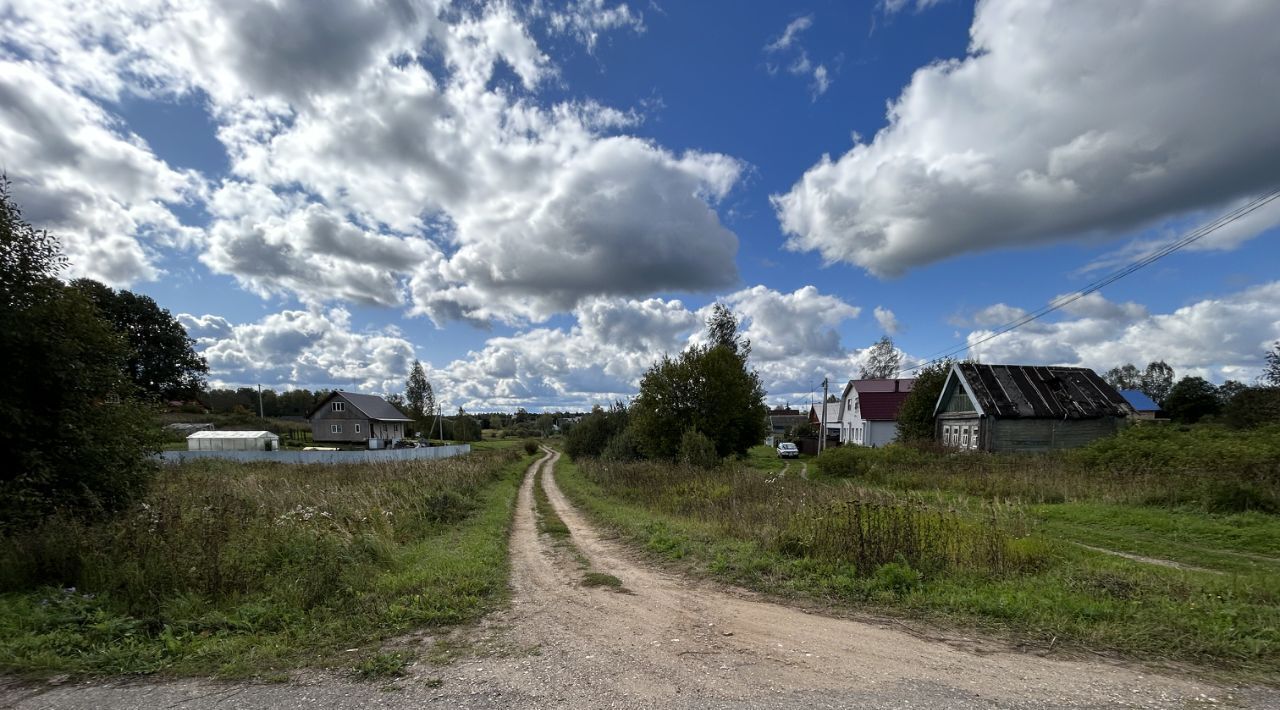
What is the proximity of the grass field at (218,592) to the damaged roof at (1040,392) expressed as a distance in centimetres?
3075

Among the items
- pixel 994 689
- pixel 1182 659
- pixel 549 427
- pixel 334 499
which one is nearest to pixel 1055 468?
pixel 1182 659

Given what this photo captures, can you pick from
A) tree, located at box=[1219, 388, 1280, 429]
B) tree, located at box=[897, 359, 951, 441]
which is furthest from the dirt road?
tree, located at box=[897, 359, 951, 441]

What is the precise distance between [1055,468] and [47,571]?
82.9 feet

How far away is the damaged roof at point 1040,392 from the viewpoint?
3203 centimetres

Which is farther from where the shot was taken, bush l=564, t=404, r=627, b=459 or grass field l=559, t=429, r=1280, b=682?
bush l=564, t=404, r=627, b=459

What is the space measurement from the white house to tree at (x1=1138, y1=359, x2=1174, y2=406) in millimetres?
71411

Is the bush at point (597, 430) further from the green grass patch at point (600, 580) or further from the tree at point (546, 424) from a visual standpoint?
the tree at point (546, 424)

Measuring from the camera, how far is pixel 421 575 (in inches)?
330

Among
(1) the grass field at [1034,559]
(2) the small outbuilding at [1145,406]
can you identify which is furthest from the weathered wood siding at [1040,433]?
(2) the small outbuilding at [1145,406]

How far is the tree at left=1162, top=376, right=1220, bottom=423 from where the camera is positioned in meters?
52.4

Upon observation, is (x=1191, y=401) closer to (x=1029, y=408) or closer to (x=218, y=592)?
(x=1029, y=408)

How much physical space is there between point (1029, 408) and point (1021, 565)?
95.0ft

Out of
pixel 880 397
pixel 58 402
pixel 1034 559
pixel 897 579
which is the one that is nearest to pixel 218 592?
pixel 58 402

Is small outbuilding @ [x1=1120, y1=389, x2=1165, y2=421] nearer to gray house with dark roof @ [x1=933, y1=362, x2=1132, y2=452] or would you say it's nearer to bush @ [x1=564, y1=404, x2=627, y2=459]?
gray house with dark roof @ [x1=933, y1=362, x2=1132, y2=452]
